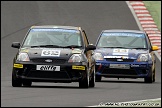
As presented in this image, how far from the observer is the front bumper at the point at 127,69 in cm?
2028

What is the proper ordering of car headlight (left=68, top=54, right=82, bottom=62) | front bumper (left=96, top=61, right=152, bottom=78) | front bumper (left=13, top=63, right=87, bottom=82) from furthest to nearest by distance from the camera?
1. front bumper (left=96, top=61, right=152, bottom=78)
2. car headlight (left=68, top=54, right=82, bottom=62)
3. front bumper (left=13, top=63, right=87, bottom=82)

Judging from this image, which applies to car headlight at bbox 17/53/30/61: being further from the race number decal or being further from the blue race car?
the blue race car

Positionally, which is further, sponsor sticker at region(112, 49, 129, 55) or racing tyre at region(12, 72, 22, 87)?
sponsor sticker at region(112, 49, 129, 55)

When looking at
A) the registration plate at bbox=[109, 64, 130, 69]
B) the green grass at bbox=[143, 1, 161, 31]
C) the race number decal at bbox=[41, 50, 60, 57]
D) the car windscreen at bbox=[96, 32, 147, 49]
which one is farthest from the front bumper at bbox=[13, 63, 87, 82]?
the green grass at bbox=[143, 1, 161, 31]

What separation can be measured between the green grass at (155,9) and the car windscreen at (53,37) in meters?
17.0

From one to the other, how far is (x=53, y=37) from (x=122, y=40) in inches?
181

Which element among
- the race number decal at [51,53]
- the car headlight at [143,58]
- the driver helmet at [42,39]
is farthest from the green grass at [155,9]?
the race number decal at [51,53]

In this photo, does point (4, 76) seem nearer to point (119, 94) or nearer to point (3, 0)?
point (119, 94)

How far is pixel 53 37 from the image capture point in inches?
691

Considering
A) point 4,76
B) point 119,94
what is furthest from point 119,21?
point 119,94

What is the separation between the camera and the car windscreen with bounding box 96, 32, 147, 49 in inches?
837

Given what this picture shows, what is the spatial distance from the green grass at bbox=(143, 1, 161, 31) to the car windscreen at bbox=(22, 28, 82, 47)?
1703 centimetres

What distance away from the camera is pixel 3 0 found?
35.5m

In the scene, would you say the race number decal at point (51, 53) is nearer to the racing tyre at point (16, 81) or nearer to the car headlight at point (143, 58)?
the racing tyre at point (16, 81)
